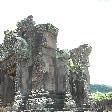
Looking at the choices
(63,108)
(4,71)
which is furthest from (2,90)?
(63,108)

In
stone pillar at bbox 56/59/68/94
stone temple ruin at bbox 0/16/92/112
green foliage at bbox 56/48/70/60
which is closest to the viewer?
stone temple ruin at bbox 0/16/92/112

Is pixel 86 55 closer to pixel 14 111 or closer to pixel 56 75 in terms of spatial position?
pixel 56 75

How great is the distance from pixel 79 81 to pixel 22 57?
4.39m

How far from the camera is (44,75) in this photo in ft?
56.2

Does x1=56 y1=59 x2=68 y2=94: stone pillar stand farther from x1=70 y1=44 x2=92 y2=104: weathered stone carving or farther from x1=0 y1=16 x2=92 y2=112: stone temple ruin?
x1=70 y1=44 x2=92 y2=104: weathered stone carving

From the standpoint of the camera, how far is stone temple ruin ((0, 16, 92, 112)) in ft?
54.6

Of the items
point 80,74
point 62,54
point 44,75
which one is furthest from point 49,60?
point 80,74

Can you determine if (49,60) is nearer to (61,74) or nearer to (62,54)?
(62,54)

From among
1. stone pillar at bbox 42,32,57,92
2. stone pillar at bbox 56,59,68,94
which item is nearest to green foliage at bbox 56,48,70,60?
stone pillar at bbox 56,59,68,94

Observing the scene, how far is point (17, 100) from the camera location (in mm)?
17156

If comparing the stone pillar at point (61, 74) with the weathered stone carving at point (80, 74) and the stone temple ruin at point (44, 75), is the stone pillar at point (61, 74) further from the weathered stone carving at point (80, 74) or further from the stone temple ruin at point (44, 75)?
the weathered stone carving at point (80, 74)

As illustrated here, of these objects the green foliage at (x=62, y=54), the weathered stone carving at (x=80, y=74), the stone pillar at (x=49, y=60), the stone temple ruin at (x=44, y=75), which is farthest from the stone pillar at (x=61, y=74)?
the weathered stone carving at (x=80, y=74)

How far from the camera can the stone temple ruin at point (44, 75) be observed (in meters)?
16.6

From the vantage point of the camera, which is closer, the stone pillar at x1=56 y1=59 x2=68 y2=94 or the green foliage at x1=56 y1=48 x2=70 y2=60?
the stone pillar at x1=56 y1=59 x2=68 y2=94
